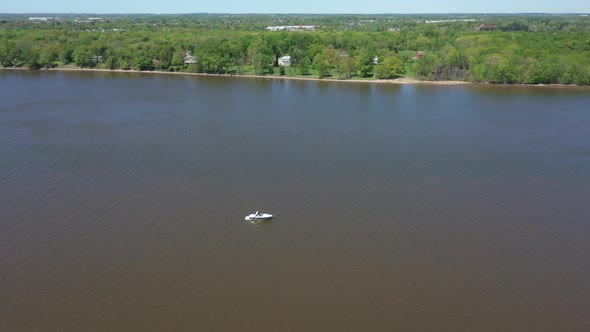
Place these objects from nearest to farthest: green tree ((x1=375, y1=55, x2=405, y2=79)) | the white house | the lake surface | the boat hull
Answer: the lake surface, the boat hull, green tree ((x1=375, y1=55, x2=405, y2=79)), the white house

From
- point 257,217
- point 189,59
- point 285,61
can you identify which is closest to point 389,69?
point 285,61

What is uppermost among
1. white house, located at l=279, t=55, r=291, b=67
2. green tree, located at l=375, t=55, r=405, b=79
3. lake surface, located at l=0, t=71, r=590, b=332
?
white house, located at l=279, t=55, r=291, b=67

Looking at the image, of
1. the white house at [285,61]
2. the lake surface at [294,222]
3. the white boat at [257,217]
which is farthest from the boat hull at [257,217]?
the white house at [285,61]

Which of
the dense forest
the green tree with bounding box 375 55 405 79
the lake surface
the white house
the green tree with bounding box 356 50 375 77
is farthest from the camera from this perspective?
the white house

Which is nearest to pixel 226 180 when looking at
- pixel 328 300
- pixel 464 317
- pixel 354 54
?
pixel 328 300

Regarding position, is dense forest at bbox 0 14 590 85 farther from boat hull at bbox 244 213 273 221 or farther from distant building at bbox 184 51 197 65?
boat hull at bbox 244 213 273 221

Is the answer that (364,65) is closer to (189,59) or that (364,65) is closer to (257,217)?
(189,59)

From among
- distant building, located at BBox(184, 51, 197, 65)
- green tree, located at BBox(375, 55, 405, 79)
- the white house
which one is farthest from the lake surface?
the white house

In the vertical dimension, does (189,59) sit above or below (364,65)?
above

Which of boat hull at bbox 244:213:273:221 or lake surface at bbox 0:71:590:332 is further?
boat hull at bbox 244:213:273:221

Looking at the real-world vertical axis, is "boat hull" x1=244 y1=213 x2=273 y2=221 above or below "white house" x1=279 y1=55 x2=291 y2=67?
below

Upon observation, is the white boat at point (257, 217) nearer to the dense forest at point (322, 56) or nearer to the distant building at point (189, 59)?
the dense forest at point (322, 56)
